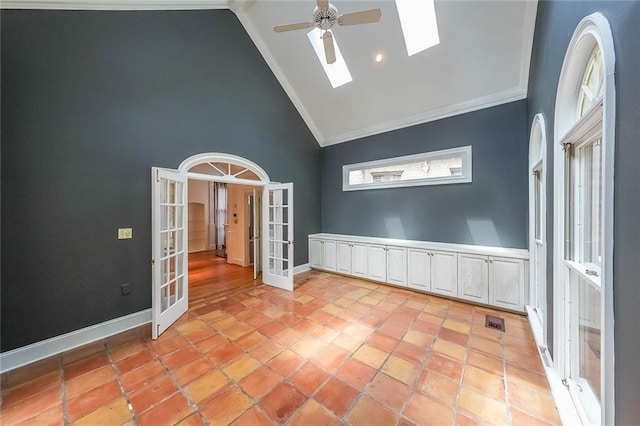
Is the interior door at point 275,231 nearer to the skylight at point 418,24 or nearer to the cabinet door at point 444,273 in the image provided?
the cabinet door at point 444,273

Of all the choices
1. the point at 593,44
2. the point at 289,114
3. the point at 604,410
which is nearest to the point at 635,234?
the point at 604,410

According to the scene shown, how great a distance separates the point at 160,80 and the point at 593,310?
4.94 metres

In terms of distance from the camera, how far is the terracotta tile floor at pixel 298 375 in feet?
5.42

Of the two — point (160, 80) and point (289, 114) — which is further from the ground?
point (289, 114)

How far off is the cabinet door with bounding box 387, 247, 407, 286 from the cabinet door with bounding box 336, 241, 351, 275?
2.93ft

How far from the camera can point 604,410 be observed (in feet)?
3.46

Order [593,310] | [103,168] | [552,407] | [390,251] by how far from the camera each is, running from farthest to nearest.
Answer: [390,251] < [103,168] < [552,407] < [593,310]

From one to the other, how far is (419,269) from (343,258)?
158 centimetres

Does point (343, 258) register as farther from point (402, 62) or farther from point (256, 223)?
point (402, 62)

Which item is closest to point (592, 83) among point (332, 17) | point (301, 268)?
point (332, 17)

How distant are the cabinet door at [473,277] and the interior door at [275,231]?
2.96m

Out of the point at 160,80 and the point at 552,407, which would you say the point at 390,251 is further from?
the point at 160,80

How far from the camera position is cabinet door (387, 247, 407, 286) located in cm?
409

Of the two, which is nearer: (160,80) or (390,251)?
(160,80)
